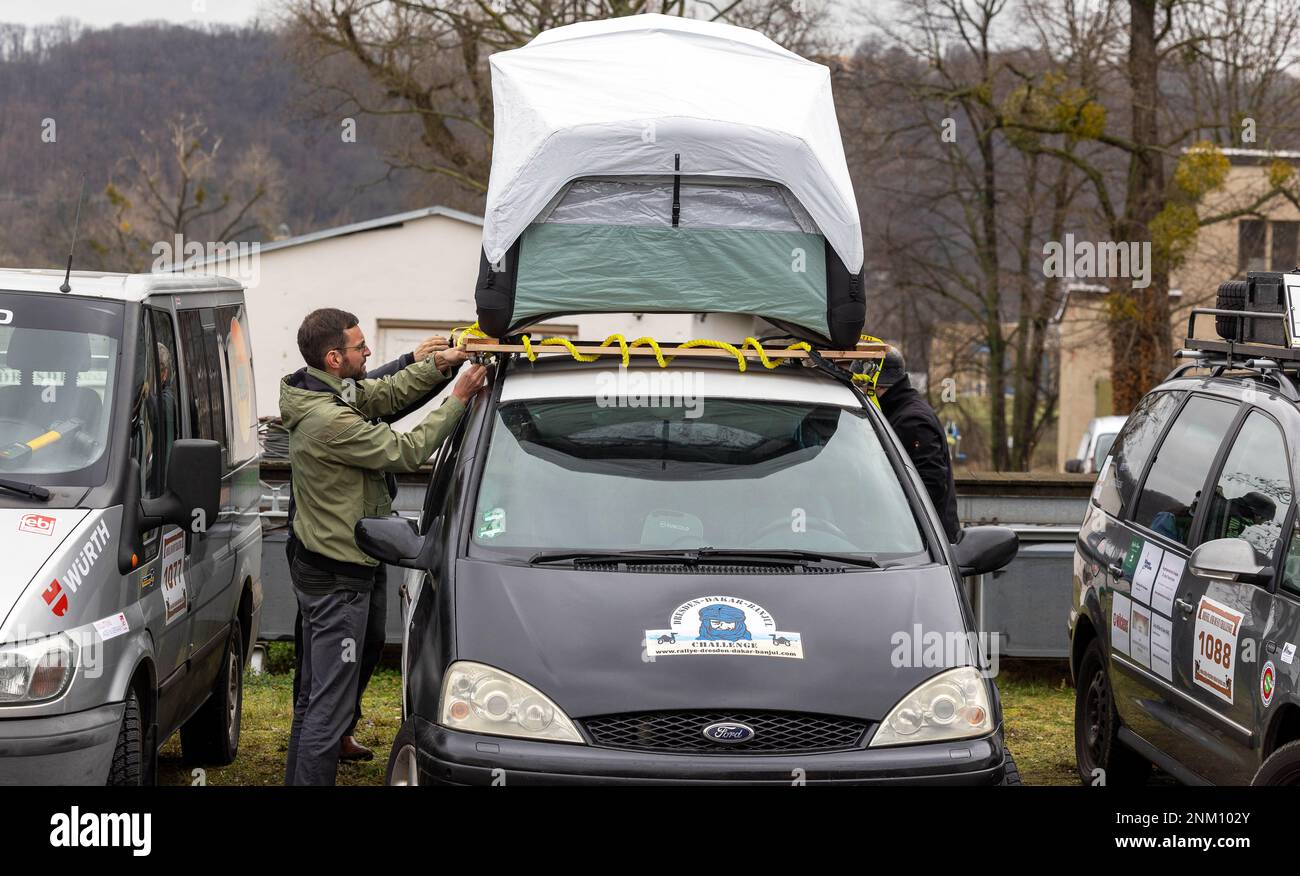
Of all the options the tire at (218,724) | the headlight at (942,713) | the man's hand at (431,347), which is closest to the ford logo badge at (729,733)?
the headlight at (942,713)

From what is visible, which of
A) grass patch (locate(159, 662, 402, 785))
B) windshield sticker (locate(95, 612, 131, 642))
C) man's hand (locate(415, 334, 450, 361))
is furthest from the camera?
grass patch (locate(159, 662, 402, 785))

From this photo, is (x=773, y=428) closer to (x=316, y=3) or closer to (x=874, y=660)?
(x=874, y=660)

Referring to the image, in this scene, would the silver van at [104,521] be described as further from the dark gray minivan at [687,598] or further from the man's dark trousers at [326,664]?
the dark gray minivan at [687,598]

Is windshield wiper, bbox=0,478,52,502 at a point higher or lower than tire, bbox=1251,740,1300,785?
higher

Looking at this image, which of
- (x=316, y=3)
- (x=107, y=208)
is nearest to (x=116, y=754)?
(x=316, y=3)

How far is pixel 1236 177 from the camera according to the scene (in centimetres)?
2641

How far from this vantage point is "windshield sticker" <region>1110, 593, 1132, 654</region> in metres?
6.28

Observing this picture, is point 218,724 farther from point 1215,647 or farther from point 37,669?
point 1215,647

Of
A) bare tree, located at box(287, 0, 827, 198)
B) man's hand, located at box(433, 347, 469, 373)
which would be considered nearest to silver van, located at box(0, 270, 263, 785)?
man's hand, located at box(433, 347, 469, 373)

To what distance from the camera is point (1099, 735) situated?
687 centimetres

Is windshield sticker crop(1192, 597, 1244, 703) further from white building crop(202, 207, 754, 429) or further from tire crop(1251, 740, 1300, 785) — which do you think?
white building crop(202, 207, 754, 429)

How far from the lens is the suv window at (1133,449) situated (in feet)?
21.7

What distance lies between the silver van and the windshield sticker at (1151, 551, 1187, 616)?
3.57 metres

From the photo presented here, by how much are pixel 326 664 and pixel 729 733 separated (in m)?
2.12
